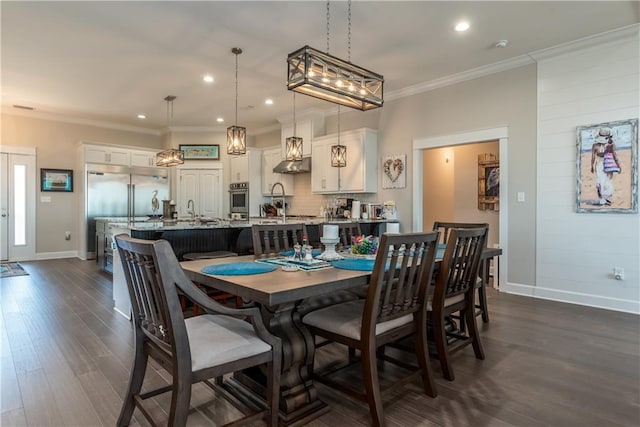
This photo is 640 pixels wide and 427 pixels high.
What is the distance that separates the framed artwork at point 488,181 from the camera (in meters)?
6.12

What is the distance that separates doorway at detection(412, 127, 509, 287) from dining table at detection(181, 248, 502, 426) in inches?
137

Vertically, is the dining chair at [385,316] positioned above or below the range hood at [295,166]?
below

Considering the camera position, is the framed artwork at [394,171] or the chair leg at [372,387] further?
the framed artwork at [394,171]

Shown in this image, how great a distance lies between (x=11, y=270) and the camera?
600cm

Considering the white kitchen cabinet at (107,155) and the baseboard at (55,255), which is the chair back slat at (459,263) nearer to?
the white kitchen cabinet at (107,155)

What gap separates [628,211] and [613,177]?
0.38 meters

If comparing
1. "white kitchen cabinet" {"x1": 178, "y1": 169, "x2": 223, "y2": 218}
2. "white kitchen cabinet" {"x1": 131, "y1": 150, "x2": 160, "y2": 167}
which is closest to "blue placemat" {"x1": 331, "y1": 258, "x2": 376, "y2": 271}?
"white kitchen cabinet" {"x1": 178, "y1": 169, "x2": 223, "y2": 218}

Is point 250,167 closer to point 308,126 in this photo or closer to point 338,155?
point 308,126

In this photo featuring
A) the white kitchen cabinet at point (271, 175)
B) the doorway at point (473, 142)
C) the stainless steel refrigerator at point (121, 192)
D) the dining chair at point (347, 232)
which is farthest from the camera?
the white kitchen cabinet at point (271, 175)

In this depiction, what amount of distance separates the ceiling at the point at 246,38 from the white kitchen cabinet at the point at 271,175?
177 centimetres

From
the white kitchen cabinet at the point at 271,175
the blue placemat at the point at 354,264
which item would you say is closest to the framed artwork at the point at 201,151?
the white kitchen cabinet at the point at 271,175

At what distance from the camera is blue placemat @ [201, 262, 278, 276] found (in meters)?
1.84

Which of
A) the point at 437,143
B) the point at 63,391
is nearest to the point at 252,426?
the point at 63,391

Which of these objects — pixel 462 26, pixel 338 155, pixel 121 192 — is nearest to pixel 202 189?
pixel 121 192
